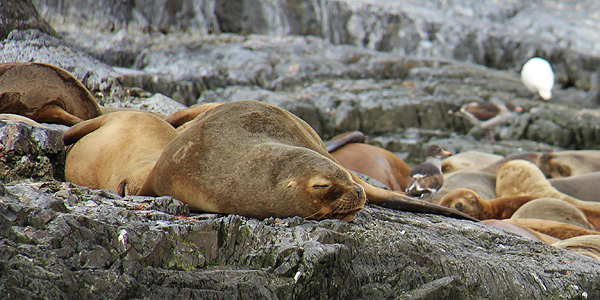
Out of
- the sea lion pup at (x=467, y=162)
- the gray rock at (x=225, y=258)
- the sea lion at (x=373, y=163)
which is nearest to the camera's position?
the gray rock at (x=225, y=258)

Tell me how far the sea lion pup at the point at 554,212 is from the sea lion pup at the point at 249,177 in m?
3.84

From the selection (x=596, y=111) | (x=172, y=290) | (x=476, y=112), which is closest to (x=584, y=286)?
(x=172, y=290)

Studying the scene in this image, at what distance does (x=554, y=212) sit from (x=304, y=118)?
6.18 meters

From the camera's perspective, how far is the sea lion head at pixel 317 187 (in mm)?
2463

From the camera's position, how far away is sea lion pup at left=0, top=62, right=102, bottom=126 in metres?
4.30

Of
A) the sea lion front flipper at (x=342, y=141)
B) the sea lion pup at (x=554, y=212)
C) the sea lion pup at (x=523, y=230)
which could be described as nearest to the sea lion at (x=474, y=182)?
the sea lion front flipper at (x=342, y=141)

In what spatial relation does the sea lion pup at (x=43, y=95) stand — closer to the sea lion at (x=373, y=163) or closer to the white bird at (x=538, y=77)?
the sea lion at (x=373, y=163)

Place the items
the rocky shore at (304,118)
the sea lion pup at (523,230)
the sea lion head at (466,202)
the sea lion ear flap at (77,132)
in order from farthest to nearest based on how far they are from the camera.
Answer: the sea lion head at (466,202) → the sea lion pup at (523,230) → the sea lion ear flap at (77,132) → the rocky shore at (304,118)

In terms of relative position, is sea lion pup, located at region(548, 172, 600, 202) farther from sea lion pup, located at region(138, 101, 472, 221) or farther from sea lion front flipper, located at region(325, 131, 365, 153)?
sea lion pup, located at region(138, 101, 472, 221)

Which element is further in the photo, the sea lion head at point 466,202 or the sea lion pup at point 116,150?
the sea lion head at point 466,202

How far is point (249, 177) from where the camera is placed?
252cm

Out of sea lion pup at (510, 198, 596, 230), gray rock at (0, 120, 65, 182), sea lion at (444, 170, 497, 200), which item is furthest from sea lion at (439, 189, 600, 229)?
gray rock at (0, 120, 65, 182)

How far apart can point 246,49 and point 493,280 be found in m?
10.4

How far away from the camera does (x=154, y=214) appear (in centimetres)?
229
